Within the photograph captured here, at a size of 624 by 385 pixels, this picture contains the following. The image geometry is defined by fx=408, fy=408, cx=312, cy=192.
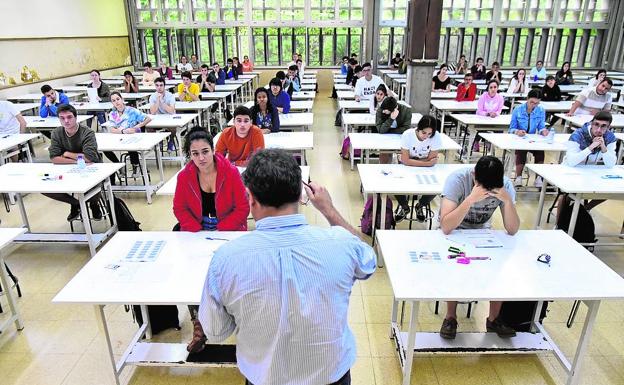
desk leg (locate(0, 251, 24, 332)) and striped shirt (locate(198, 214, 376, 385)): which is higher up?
striped shirt (locate(198, 214, 376, 385))

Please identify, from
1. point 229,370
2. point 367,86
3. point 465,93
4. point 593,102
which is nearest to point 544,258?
point 229,370

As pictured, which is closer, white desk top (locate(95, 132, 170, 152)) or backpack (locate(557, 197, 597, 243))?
backpack (locate(557, 197, 597, 243))

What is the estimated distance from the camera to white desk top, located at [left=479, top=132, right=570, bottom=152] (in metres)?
5.03

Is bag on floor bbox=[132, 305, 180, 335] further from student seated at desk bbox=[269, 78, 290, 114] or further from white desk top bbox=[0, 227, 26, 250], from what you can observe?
student seated at desk bbox=[269, 78, 290, 114]

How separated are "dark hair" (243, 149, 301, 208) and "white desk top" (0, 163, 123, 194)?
3.08 m

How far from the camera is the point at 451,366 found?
2740 mm

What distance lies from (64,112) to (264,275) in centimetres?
410

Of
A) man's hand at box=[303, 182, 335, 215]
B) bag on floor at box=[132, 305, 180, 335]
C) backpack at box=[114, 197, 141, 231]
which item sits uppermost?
man's hand at box=[303, 182, 335, 215]

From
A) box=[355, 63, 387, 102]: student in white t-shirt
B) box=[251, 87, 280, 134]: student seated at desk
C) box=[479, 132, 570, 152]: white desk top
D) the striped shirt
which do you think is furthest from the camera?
box=[355, 63, 387, 102]: student in white t-shirt

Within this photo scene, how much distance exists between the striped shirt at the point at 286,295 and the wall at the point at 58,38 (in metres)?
10.5

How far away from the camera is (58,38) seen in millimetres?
11211

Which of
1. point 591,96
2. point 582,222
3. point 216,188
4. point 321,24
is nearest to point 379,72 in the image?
point 321,24

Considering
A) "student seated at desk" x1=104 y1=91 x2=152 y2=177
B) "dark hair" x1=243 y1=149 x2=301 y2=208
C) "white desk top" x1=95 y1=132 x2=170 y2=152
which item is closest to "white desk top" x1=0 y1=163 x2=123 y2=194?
"white desk top" x1=95 y1=132 x2=170 y2=152

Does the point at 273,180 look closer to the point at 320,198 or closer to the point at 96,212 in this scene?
the point at 320,198
